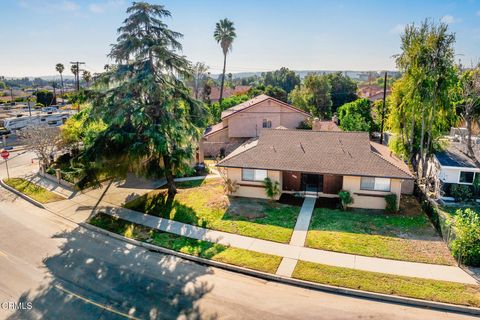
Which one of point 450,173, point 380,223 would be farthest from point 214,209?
point 450,173

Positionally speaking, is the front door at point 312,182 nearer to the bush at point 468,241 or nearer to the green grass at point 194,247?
the green grass at point 194,247

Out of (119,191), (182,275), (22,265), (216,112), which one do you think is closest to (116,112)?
(119,191)

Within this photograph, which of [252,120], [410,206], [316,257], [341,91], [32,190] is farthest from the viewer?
[341,91]

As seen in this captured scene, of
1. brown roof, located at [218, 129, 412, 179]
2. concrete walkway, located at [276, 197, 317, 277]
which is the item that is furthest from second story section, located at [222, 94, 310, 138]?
concrete walkway, located at [276, 197, 317, 277]

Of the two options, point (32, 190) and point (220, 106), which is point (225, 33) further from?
point (32, 190)

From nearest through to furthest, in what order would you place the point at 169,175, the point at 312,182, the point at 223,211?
1. the point at 223,211
2. the point at 169,175
3. the point at 312,182

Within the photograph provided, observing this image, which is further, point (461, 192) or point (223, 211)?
point (461, 192)

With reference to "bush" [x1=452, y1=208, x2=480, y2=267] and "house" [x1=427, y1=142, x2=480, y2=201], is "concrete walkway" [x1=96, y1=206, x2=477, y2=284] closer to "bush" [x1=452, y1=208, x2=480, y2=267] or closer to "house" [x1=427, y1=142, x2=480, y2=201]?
"bush" [x1=452, y1=208, x2=480, y2=267]
